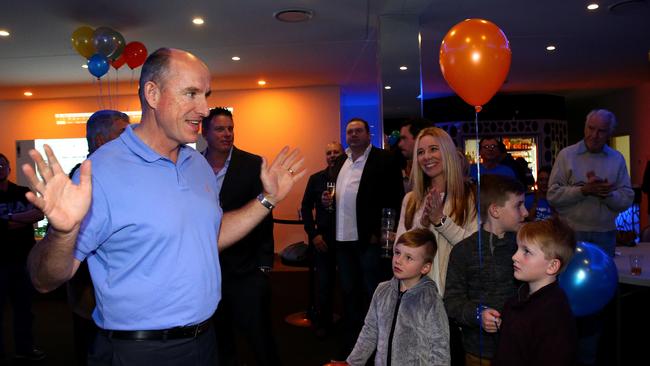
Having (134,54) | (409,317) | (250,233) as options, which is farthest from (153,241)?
(134,54)

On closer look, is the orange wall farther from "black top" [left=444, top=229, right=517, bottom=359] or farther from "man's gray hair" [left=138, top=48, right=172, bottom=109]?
"man's gray hair" [left=138, top=48, right=172, bottom=109]

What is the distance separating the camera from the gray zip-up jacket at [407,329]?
2205mm

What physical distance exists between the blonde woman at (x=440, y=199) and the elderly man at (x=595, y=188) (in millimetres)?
1828

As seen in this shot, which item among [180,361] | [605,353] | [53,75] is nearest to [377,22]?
[605,353]

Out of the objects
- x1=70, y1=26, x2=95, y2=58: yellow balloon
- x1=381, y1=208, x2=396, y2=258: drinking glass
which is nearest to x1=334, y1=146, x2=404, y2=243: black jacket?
x1=381, y1=208, x2=396, y2=258: drinking glass

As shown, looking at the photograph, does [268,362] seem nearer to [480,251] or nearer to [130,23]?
[480,251]

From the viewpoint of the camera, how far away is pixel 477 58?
2.54 m

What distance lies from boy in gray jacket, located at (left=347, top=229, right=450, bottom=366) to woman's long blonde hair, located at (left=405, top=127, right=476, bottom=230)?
0.71 feet

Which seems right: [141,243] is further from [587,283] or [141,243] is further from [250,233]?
[587,283]

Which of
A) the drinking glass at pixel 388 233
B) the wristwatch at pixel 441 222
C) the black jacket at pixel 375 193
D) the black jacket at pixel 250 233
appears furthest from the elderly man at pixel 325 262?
the wristwatch at pixel 441 222

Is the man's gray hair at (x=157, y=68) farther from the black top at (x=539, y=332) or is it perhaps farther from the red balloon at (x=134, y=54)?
the red balloon at (x=134, y=54)

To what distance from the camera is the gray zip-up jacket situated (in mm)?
2205

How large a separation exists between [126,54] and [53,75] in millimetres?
2870

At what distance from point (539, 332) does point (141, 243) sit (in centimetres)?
141
